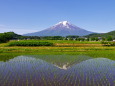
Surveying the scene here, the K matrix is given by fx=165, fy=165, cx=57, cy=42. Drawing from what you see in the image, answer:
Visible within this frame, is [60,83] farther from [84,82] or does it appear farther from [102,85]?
[102,85]

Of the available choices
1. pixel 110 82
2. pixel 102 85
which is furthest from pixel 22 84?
pixel 110 82

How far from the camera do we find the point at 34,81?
9172mm

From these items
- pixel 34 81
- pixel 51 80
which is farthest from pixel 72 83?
pixel 34 81

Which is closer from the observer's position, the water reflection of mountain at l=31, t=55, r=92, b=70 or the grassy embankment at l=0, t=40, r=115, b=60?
the water reflection of mountain at l=31, t=55, r=92, b=70

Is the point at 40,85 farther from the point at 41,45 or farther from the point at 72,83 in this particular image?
the point at 41,45

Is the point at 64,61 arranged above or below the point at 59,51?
above

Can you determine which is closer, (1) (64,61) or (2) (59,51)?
(1) (64,61)

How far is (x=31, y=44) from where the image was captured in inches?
1435

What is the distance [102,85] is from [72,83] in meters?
1.52

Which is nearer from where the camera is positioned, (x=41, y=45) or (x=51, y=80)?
(x=51, y=80)

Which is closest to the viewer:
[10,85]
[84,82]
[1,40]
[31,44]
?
[10,85]

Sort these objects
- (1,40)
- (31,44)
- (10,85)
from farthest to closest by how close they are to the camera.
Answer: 1. (1,40)
2. (31,44)
3. (10,85)

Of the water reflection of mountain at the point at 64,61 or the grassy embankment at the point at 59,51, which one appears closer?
the water reflection of mountain at the point at 64,61

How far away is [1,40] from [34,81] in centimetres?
5022
